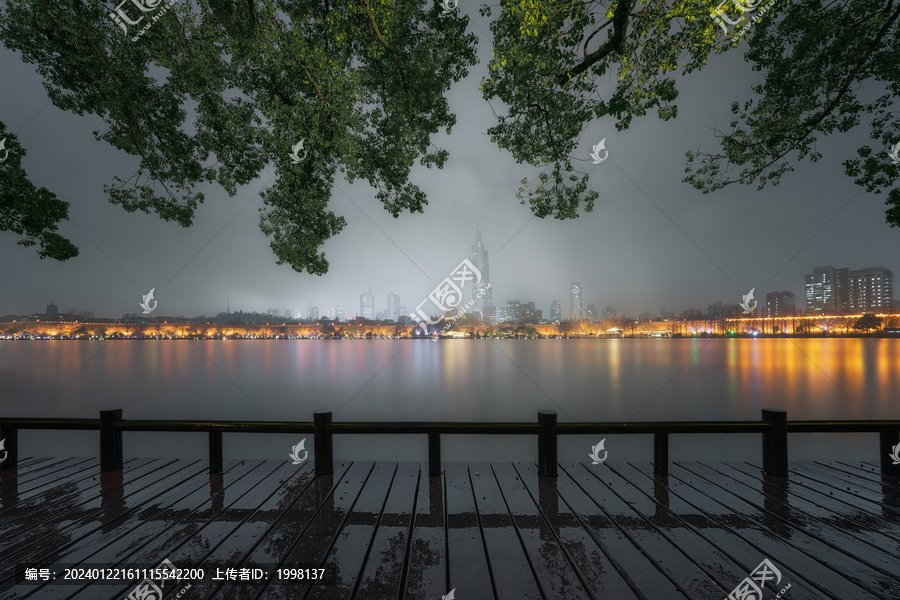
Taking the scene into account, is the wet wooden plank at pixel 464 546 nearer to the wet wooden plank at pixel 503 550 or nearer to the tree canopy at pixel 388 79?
the wet wooden plank at pixel 503 550

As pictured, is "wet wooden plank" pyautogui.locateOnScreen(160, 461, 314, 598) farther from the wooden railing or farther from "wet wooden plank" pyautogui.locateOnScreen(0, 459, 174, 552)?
"wet wooden plank" pyautogui.locateOnScreen(0, 459, 174, 552)

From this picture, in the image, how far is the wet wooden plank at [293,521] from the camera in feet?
10.5

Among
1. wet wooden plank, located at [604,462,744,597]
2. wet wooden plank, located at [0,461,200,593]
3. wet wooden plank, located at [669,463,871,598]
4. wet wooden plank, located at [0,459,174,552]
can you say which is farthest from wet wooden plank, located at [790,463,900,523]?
wet wooden plank, located at [0,459,174,552]

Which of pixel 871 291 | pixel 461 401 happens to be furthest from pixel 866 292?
pixel 461 401

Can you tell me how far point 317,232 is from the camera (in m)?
7.82

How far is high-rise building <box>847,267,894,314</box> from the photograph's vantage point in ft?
236

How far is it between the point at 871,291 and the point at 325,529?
10990 centimetres

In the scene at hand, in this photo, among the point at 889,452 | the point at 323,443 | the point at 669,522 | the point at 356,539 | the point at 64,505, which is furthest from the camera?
the point at 323,443

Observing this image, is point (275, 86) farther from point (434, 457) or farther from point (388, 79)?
point (434, 457)

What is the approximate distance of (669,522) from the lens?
4258 millimetres

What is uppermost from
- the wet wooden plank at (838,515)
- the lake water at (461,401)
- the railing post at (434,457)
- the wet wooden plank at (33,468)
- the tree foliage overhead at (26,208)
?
the tree foliage overhead at (26,208)

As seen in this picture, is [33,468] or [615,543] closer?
[615,543]

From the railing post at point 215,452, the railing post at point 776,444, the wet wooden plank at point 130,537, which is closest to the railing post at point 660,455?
the railing post at point 776,444

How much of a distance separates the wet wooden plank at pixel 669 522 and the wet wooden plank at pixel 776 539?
0.35m
